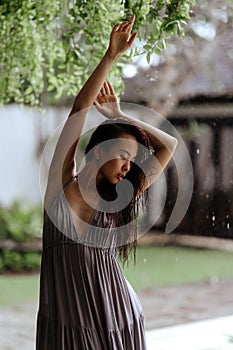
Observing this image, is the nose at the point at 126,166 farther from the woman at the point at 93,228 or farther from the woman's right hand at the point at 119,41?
the woman's right hand at the point at 119,41

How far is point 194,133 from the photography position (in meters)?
3.77

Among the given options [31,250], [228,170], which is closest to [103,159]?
[228,170]

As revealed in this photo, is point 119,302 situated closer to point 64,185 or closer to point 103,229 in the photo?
point 103,229

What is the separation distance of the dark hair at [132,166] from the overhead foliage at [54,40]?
1.65 ft

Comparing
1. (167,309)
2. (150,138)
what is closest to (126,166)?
(150,138)

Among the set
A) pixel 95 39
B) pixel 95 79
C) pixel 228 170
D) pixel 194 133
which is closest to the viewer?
pixel 95 79

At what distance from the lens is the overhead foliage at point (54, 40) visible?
7.69ft

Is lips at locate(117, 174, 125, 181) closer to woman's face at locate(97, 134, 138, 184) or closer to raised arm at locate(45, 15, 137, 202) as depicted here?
woman's face at locate(97, 134, 138, 184)

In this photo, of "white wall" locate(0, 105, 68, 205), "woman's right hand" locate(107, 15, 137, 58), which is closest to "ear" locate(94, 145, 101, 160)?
"woman's right hand" locate(107, 15, 137, 58)

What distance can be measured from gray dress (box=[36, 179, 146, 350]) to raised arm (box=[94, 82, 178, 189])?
0.19m

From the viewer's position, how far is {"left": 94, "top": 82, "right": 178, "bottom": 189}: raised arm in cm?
171

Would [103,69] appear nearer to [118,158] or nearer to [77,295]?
[118,158]

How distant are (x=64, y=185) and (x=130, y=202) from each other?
6.8 inches

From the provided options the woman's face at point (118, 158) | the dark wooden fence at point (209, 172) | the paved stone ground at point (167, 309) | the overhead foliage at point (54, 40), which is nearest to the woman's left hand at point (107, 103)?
the woman's face at point (118, 158)
